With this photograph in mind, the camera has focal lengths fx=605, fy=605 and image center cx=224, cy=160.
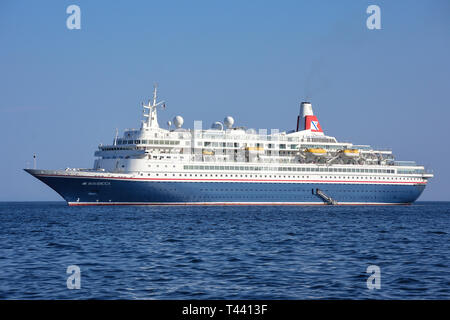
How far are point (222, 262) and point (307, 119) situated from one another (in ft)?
221

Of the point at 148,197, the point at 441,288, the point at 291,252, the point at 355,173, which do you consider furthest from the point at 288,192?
the point at 441,288

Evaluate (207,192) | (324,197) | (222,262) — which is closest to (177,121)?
(207,192)

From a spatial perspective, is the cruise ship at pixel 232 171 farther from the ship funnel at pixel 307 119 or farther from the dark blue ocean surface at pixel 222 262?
the dark blue ocean surface at pixel 222 262

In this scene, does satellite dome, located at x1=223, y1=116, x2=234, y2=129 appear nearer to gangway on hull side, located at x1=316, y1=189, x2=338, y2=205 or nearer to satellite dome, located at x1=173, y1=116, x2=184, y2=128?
satellite dome, located at x1=173, y1=116, x2=184, y2=128

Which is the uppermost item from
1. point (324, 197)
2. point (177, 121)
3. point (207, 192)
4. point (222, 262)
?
point (177, 121)

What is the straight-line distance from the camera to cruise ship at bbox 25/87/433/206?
2534 inches

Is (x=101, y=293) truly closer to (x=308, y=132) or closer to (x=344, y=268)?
(x=344, y=268)

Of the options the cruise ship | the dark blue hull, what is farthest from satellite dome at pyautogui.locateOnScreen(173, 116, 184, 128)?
the dark blue hull

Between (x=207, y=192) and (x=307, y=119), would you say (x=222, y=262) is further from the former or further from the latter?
(x=307, y=119)

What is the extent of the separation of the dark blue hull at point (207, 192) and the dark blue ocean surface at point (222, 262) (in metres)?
27.2

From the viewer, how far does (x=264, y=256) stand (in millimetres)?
23312

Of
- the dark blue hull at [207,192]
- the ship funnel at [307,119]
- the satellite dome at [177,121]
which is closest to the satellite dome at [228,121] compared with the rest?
Answer: the satellite dome at [177,121]

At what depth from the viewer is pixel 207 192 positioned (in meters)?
67.7
